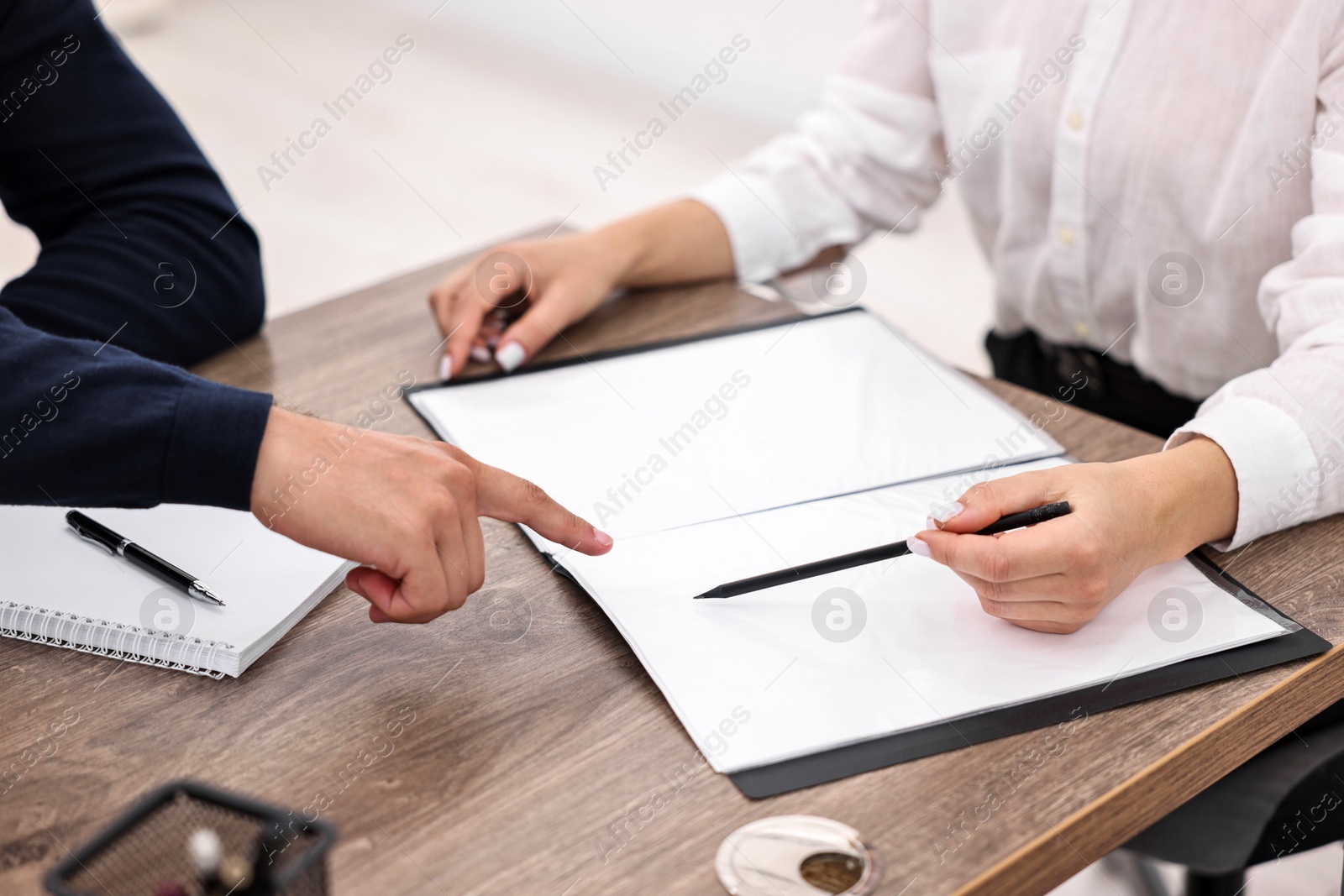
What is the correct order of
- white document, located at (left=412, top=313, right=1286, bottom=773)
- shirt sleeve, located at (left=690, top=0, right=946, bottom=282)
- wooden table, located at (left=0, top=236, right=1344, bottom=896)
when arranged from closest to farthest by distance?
wooden table, located at (left=0, top=236, right=1344, bottom=896), white document, located at (left=412, top=313, right=1286, bottom=773), shirt sleeve, located at (left=690, top=0, right=946, bottom=282)

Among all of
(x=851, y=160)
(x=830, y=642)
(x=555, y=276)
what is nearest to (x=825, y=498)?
(x=830, y=642)

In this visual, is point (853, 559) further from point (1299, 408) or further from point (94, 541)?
point (94, 541)

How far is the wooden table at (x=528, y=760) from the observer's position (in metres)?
0.64

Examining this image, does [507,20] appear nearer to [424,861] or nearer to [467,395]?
[467,395]

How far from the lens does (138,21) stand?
5605 mm

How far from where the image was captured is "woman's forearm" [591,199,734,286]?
1.30 m

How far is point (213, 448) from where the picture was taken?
2.51 feet

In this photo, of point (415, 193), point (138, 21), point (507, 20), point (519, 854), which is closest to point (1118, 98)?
point (519, 854)

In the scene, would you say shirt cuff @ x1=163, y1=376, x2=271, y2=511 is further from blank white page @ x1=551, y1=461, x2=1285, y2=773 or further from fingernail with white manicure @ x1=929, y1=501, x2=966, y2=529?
fingernail with white manicure @ x1=929, y1=501, x2=966, y2=529

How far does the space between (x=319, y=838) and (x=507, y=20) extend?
17.4ft

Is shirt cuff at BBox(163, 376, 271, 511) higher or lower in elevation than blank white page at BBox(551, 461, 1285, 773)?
lower

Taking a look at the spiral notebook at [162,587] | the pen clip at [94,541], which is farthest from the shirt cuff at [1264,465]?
the pen clip at [94,541]

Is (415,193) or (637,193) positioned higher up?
(637,193)

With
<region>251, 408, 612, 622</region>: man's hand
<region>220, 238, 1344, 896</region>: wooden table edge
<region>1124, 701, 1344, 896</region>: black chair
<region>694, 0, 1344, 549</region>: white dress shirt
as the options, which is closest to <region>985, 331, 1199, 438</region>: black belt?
<region>694, 0, 1344, 549</region>: white dress shirt
